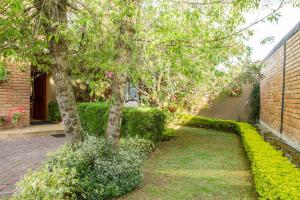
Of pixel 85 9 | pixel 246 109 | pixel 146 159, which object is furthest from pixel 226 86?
pixel 85 9

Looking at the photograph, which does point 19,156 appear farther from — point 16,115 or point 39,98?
point 39,98

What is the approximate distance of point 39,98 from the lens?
48.2ft

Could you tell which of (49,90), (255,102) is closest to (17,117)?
(49,90)

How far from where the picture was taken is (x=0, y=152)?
761 cm

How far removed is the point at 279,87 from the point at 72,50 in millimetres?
7361

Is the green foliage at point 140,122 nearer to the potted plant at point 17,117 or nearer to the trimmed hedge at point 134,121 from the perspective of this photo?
the trimmed hedge at point 134,121

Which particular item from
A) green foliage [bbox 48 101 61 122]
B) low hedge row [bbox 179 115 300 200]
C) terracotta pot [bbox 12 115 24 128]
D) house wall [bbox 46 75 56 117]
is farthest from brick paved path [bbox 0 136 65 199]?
house wall [bbox 46 75 56 117]

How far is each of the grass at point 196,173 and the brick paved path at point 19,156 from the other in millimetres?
2190

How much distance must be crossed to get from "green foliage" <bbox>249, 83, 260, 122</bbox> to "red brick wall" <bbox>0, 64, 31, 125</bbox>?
11.6m

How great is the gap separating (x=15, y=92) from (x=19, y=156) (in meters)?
4.82

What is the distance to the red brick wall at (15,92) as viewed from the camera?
432 inches

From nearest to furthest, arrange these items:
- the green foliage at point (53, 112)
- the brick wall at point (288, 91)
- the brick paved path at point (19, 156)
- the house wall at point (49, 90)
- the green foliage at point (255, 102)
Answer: the brick paved path at point (19, 156)
the brick wall at point (288, 91)
the green foliage at point (53, 112)
the house wall at point (49, 90)
the green foliage at point (255, 102)

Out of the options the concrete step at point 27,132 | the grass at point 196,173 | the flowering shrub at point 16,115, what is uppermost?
the flowering shrub at point 16,115

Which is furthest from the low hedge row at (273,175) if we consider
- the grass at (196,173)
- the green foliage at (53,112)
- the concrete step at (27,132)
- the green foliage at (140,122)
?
the green foliage at (53,112)
